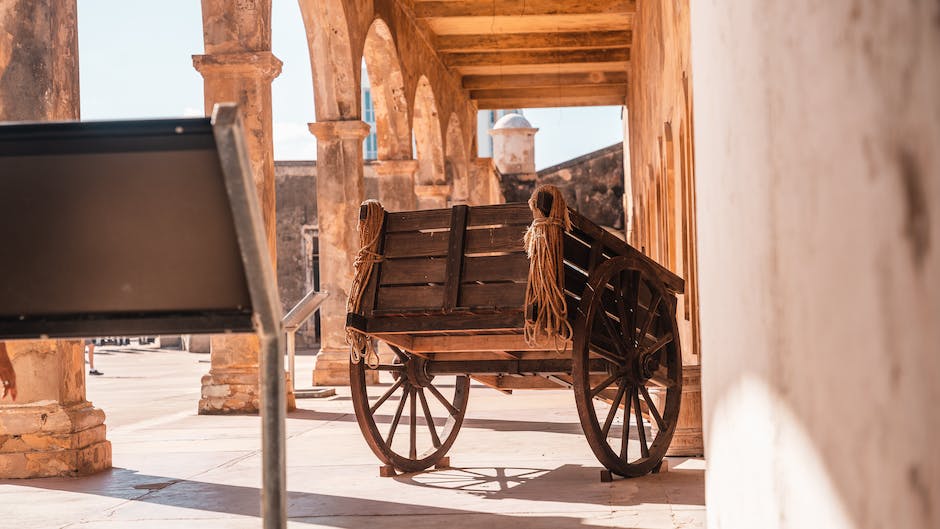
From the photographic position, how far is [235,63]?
31.6 ft

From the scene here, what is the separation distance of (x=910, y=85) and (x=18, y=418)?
19.5 feet

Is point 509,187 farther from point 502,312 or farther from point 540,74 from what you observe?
point 502,312

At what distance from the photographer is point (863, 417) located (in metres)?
1.20

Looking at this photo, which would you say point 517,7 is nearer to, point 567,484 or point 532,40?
point 532,40

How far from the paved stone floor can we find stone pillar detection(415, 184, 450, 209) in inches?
473

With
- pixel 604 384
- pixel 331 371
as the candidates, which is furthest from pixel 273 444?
pixel 331 371

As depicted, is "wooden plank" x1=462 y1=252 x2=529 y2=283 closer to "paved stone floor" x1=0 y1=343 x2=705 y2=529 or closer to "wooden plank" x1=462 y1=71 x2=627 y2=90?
"paved stone floor" x1=0 y1=343 x2=705 y2=529

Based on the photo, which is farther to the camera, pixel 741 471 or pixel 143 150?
pixel 741 471

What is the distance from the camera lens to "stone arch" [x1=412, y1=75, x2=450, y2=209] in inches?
764

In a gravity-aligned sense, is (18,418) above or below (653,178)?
below

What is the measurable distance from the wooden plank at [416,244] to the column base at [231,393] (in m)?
4.45

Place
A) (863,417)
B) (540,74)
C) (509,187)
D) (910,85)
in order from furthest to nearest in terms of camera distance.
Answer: (509,187) < (540,74) < (863,417) < (910,85)

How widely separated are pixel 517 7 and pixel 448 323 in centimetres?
1229

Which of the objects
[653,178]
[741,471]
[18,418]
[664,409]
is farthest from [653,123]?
[741,471]
